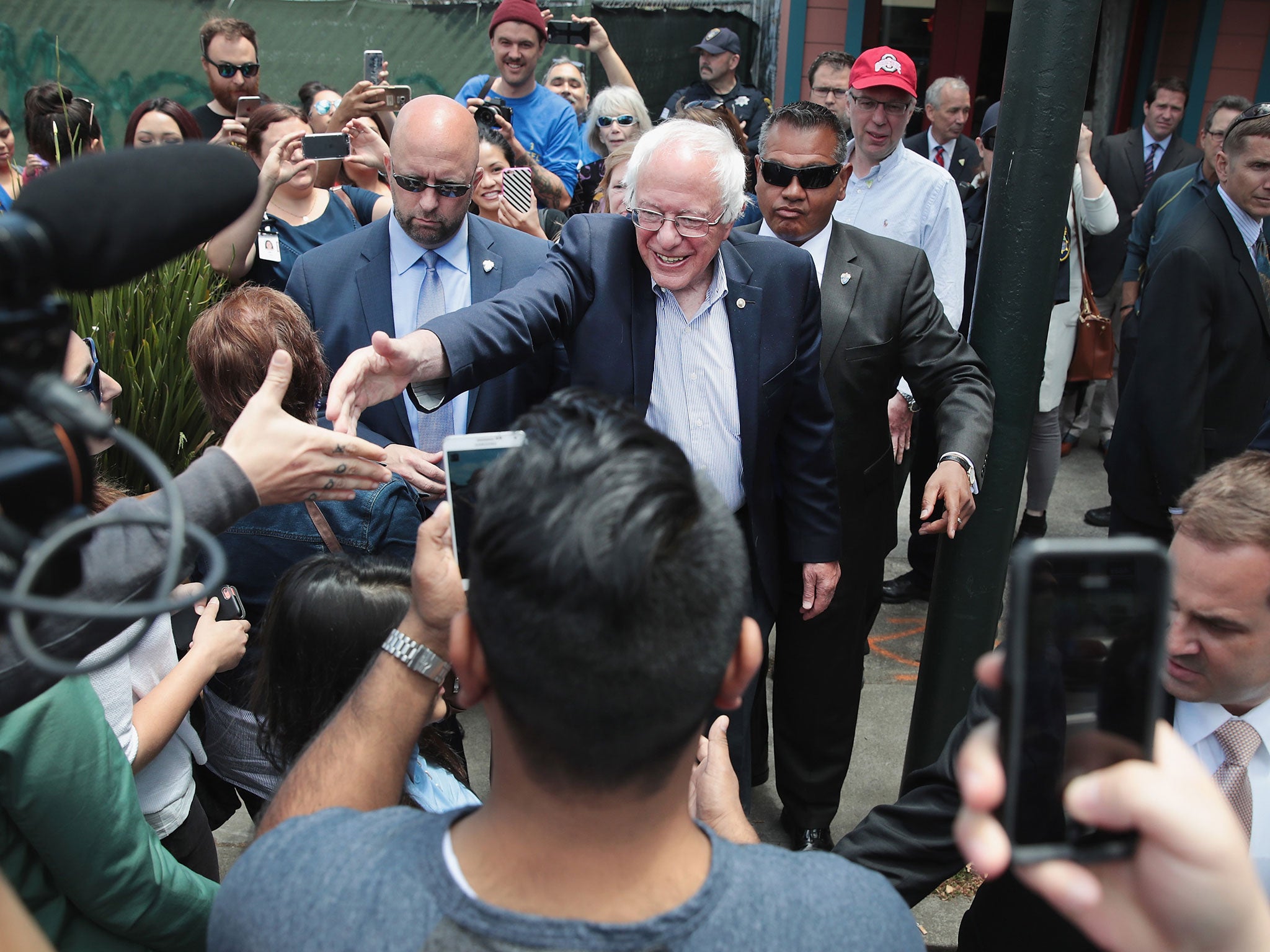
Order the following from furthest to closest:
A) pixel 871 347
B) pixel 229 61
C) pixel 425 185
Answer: pixel 229 61 → pixel 425 185 → pixel 871 347

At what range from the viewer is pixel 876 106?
4.51m

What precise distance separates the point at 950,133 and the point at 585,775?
6352 millimetres

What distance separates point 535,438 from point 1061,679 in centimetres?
51

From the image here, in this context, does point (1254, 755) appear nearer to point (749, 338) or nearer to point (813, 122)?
point (749, 338)

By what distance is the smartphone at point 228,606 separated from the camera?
2348mm

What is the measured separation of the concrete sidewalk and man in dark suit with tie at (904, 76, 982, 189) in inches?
94.4

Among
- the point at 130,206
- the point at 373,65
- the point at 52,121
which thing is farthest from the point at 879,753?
the point at 52,121

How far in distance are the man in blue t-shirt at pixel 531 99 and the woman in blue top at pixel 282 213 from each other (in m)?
1.13

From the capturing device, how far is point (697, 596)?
2.99 ft

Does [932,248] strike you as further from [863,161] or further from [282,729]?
[282,729]

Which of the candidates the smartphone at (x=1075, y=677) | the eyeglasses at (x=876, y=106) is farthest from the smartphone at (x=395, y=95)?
the smartphone at (x=1075, y=677)

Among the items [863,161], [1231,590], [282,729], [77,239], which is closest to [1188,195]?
[863,161]

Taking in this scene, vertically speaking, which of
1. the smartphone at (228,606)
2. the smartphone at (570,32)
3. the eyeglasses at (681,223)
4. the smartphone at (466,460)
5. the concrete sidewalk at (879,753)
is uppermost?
the smartphone at (570,32)

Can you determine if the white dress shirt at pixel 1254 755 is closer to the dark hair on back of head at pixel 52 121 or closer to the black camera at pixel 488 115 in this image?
the black camera at pixel 488 115
